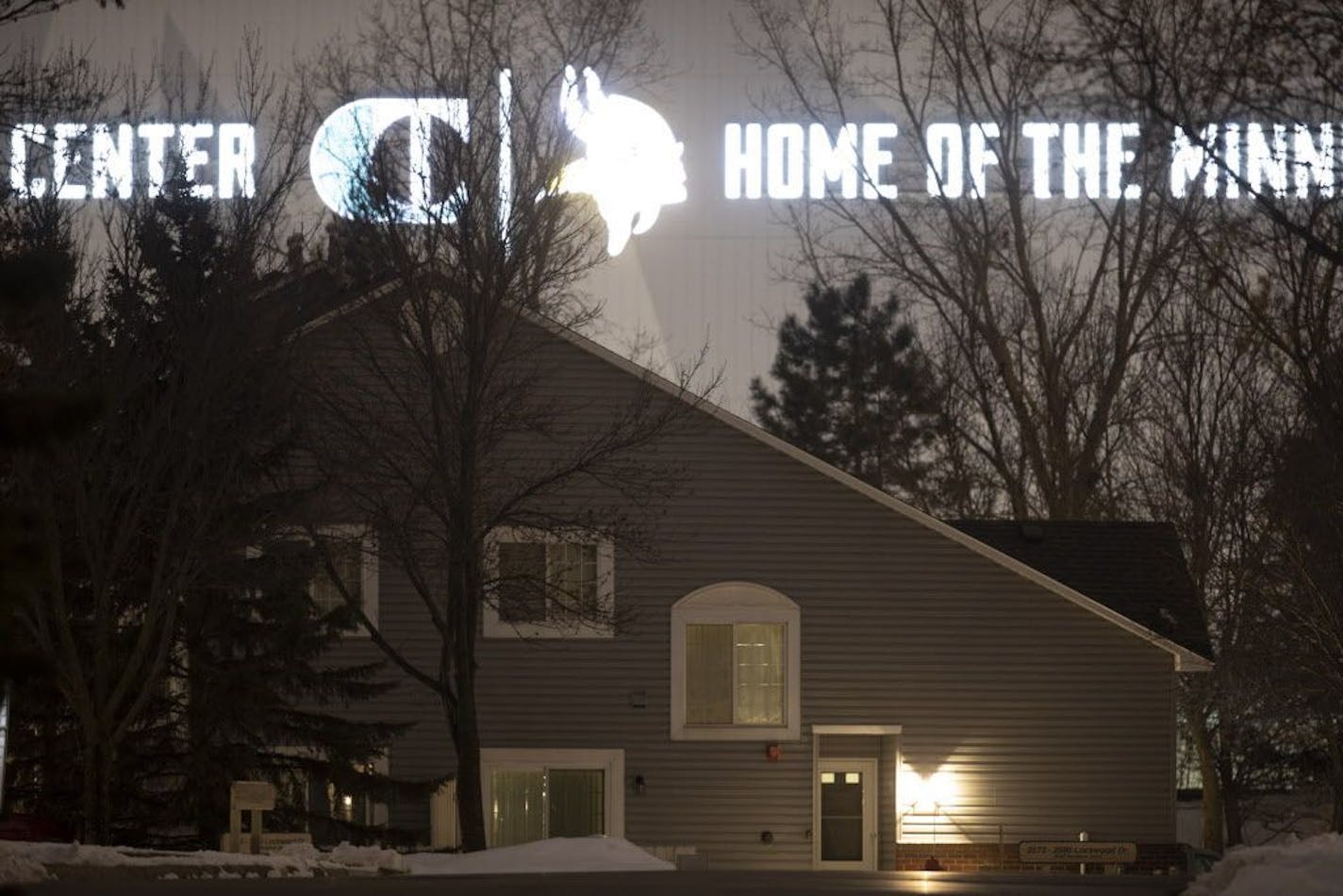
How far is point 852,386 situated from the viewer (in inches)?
2215

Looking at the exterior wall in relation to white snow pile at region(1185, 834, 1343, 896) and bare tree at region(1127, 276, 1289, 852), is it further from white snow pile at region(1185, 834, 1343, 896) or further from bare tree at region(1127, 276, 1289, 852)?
white snow pile at region(1185, 834, 1343, 896)

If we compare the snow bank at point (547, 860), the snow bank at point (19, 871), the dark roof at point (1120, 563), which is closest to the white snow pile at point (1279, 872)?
the snow bank at point (547, 860)

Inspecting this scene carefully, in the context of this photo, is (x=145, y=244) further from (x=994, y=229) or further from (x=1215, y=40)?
(x=994, y=229)

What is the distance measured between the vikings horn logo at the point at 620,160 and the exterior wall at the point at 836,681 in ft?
10.6

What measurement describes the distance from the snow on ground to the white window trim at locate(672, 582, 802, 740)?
7192 mm

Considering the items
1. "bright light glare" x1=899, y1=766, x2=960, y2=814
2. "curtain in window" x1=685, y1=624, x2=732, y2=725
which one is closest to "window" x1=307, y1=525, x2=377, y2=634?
"curtain in window" x1=685, y1=624, x2=732, y2=725

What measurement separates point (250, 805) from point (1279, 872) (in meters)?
10.7

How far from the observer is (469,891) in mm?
16234

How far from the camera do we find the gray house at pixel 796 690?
30.5 metres

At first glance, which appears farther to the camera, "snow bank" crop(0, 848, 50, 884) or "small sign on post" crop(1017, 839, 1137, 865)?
"small sign on post" crop(1017, 839, 1137, 865)

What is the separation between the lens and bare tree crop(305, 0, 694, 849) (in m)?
26.4

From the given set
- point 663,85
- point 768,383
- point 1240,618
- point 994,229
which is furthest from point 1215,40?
point 768,383

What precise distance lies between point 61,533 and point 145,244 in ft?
11.4

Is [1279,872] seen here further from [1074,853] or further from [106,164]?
[106,164]
